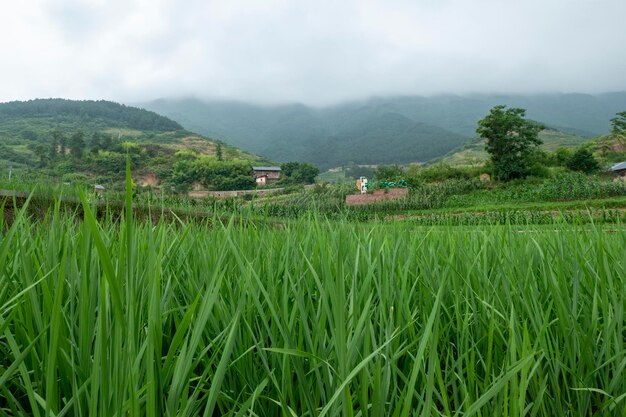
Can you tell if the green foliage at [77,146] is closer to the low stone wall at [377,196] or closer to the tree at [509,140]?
the low stone wall at [377,196]

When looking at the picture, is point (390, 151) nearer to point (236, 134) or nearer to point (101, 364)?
Result: point (236, 134)

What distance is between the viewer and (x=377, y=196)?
3478cm

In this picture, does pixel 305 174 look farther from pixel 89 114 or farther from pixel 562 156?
pixel 89 114

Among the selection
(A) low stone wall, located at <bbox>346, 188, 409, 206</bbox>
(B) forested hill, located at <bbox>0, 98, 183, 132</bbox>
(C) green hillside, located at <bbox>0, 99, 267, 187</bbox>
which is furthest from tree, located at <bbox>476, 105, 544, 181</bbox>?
(B) forested hill, located at <bbox>0, 98, 183, 132</bbox>

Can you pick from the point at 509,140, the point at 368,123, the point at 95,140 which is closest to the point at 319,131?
the point at 368,123

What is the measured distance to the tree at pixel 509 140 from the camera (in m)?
37.8

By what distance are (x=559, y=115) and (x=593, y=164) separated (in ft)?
492

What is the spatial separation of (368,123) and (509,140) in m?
119

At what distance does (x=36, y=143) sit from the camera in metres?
64.2

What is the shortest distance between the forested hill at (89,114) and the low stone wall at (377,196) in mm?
64224

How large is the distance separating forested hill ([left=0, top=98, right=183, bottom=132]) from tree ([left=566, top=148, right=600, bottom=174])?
246 ft

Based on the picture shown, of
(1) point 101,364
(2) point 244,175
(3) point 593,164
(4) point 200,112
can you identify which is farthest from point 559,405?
(4) point 200,112

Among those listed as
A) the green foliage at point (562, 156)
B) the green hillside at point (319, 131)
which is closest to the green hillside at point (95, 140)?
the green hillside at point (319, 131)

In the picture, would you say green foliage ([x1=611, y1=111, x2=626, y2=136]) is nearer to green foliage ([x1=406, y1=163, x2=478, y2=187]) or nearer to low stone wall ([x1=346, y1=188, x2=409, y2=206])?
green foliage ([x1=406, y1=163, x2=478, y2=187])
